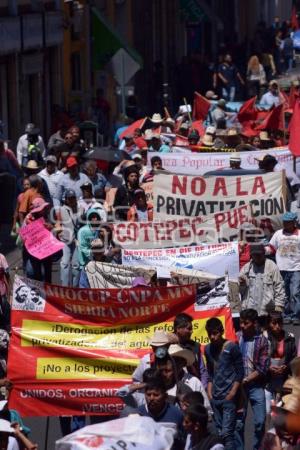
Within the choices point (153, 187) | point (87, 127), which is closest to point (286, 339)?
point (153, 187)

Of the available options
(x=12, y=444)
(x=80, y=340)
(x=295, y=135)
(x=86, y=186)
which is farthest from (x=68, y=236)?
(x=12, y=444)

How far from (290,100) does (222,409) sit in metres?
19.5

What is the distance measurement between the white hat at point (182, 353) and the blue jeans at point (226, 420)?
573 millimetres

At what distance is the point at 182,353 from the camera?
11.5 meters

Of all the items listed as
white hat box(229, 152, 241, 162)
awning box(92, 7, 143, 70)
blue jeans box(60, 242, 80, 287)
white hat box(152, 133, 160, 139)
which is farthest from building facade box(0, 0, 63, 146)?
blue jeans box(60, 242, 80, 287)

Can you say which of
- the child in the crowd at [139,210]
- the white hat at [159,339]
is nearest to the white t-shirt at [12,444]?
the white hat at [159,339]

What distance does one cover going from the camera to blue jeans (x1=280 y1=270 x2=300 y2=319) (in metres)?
18.0

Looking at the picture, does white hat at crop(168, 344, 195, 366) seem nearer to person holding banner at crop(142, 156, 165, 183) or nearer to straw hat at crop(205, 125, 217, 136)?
person holding banner at crop(142, 156, 165, 183)

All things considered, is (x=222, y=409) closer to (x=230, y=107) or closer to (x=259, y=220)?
(x=259, y=220)

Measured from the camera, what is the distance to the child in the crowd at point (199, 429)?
9828 millimetres

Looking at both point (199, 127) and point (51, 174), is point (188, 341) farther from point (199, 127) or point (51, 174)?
point (199, 127)

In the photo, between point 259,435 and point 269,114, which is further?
point 269,114

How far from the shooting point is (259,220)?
18.7m

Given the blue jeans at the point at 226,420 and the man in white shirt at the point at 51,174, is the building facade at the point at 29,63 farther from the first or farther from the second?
the blue jeans at the point at 226,420
